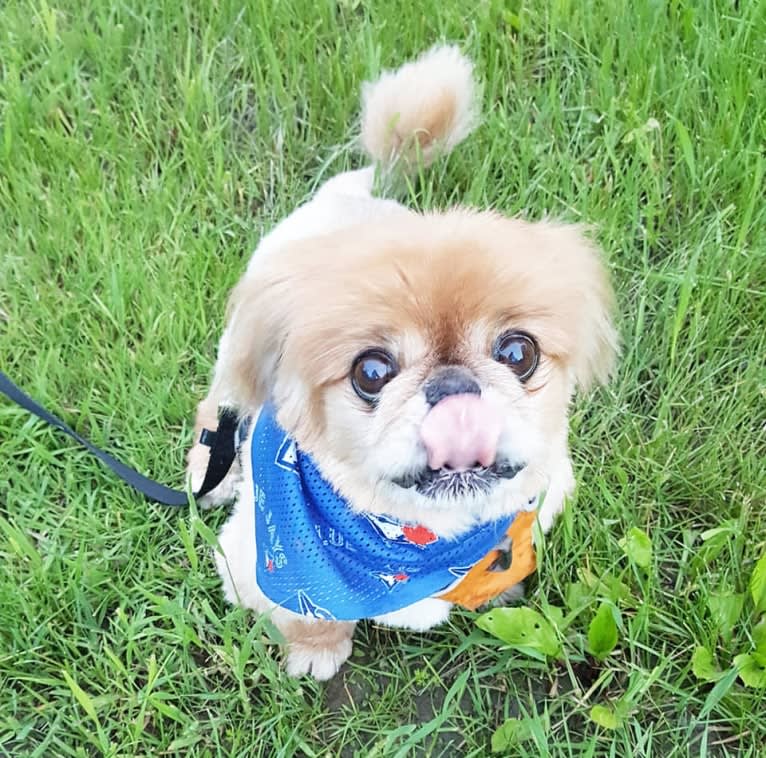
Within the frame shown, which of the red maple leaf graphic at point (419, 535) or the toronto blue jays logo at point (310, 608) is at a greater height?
the red maple leaf graphic at point (419, 535)

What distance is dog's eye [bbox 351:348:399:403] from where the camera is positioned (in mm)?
1258

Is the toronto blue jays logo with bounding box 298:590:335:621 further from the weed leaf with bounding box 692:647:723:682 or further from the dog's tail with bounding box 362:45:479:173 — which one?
the dog's tail with bounding box 362:45:479:173

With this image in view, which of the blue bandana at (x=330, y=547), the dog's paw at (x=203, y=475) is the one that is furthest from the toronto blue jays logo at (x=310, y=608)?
the dog's paw at (x=203, y=475)

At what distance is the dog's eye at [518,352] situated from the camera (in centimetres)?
128

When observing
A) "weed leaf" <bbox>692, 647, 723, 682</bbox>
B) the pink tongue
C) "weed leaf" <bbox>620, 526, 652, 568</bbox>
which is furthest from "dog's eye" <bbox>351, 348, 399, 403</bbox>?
"weed leaf" <bbox>692, 647, 723, 682</bbox>

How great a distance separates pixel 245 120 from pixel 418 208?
64cm

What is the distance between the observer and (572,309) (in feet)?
4.38

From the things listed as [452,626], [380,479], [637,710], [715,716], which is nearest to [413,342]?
[380,479]

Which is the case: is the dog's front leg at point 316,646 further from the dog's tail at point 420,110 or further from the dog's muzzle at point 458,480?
the dog's tail at point 420,110

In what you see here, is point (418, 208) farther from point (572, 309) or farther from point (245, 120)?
point (572, 309)

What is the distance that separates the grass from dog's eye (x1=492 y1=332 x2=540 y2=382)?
0.65 metres

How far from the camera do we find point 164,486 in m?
1.95

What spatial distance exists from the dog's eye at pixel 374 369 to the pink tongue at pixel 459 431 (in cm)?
11

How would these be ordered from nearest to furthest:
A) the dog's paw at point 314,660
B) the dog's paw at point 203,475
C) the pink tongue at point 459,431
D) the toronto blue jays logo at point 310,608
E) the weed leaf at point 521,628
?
1. the pink tongue at point 459,431
2. the toronto blue jays logo at point 310,608
3. the weed leaf at point 521,628
4. the dog's paw at point 314,660
5. the dog's paw at point 203,475
